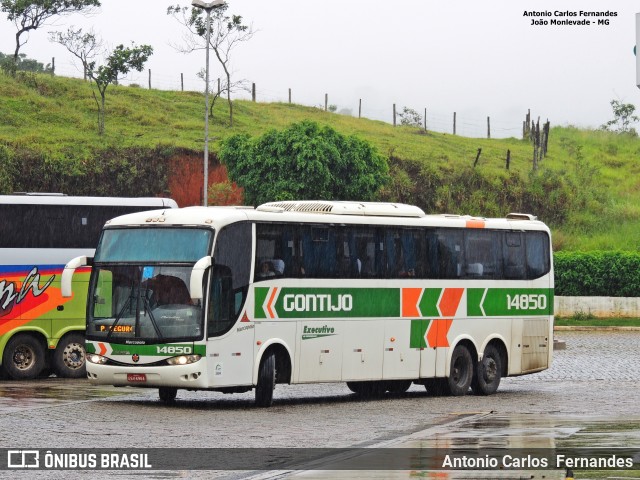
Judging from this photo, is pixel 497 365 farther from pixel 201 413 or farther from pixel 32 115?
pixel 32 115

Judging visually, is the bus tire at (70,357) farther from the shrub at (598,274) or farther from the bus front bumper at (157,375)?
the shrub at (598,274)

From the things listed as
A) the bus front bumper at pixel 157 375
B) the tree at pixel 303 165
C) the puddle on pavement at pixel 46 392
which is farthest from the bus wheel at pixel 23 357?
the tree at pixel 303 165

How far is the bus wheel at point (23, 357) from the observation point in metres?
27.8

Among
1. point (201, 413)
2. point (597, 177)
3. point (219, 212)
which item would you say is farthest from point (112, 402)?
point (597, 177)

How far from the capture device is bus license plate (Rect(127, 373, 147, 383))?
20844mm

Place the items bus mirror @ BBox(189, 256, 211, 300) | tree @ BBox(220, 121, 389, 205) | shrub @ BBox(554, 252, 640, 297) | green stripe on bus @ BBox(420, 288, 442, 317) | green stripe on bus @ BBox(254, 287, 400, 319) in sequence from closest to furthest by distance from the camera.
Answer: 1. bus mirror @ BBox(189, 256, 211, 300)
2. green stripe on bus @ BBox(254, 287, 400, 319)
3. green stripe on bus @ BBox(420, 288, 442, 317)
4. shrub @ BBox(554, 252, 640, 297)
5. tree @ BBox(220, 121, 389, 205)

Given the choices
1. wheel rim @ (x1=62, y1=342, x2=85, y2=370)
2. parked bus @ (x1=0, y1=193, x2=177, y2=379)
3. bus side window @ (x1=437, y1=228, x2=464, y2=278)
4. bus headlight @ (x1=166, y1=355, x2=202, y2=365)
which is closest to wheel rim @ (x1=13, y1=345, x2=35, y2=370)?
parked bus @ (x1=0, y1=193, x2=177, y2=379)

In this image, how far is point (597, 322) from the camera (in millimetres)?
50219

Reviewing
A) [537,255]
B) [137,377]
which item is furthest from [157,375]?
[537,255]

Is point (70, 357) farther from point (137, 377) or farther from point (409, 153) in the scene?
point (409, 153)

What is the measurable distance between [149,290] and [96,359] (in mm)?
1415

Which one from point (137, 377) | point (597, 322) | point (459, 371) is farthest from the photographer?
point (597, 322)

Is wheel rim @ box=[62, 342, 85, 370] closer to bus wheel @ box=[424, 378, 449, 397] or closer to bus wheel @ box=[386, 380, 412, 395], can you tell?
bus wheel @ box=[386, 380, 412, 395]

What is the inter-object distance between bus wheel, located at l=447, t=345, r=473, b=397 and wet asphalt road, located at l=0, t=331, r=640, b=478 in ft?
2.03
